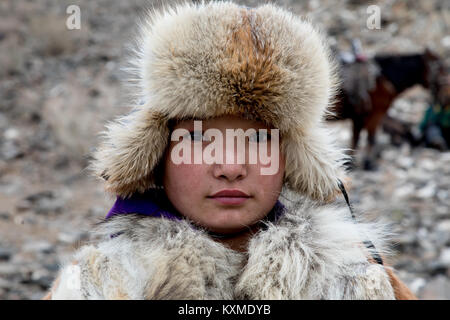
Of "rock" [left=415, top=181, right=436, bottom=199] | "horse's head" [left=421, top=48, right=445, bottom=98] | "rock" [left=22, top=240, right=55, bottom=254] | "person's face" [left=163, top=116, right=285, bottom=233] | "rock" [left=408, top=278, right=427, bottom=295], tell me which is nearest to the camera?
"person's face" [left=163, top=116, right=285, bottom=233]

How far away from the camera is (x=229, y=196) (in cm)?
126

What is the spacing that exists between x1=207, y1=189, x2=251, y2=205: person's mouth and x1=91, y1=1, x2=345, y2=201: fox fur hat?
0.64 feet

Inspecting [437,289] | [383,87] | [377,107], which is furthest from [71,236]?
[383,87]

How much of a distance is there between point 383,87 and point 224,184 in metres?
5.00

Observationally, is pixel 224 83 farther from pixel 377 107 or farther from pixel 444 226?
pixel 377 107

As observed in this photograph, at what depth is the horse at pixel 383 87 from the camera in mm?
5613

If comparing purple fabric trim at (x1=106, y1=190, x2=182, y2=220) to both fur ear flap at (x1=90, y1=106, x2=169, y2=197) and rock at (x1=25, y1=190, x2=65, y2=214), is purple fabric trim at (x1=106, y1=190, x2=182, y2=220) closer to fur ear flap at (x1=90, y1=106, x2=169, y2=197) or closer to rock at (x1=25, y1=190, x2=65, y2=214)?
fur ear flap at (x1=90, y1=106, x2=169, y2=197)

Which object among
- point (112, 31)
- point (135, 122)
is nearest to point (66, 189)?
point (135, 122)

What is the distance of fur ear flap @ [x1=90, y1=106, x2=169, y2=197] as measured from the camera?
133 cm

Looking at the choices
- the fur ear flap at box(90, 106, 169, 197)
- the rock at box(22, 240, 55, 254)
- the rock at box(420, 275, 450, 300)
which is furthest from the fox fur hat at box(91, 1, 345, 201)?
the rock at box(22, 240, 55, 254)

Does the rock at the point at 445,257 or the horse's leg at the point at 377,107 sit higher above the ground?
the horse's leg at the point at 377,107

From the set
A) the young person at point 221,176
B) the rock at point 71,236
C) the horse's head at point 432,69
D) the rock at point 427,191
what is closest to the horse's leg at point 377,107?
the horse's head at point 432,69

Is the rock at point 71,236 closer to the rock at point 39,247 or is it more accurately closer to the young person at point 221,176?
the rock at point 39,247
